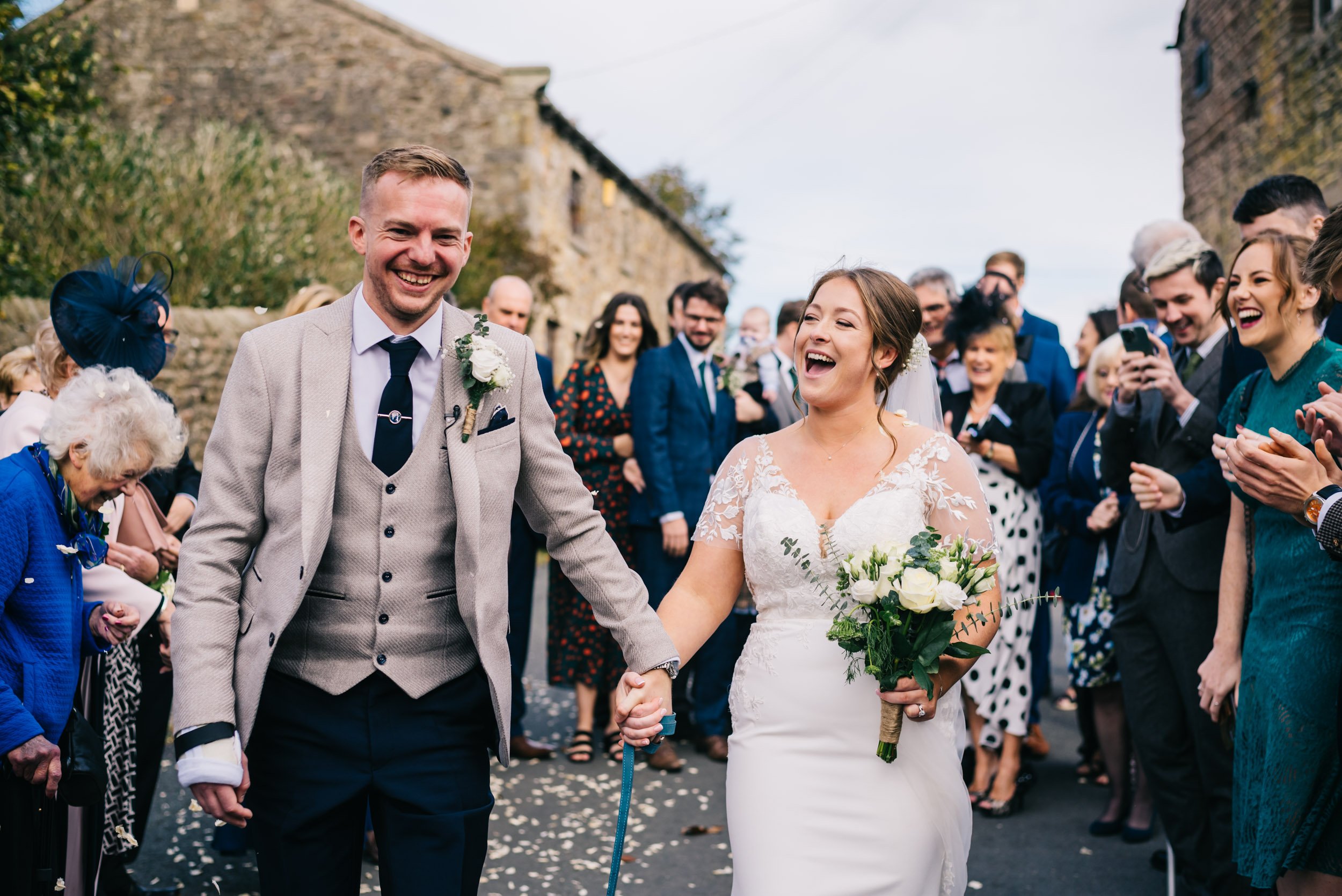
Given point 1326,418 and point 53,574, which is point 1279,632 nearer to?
point 1326,418

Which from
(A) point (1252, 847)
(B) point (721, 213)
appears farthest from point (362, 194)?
(B) point (721, 213)

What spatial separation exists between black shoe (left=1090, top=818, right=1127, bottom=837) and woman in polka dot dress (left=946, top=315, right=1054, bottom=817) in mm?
433

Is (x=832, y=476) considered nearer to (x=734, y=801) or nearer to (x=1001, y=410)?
(x=734, y=801)

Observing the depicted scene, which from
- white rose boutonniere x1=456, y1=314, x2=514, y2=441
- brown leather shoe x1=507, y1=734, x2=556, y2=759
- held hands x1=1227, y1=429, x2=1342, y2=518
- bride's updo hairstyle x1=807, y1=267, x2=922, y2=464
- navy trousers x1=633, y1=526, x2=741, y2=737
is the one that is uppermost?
bride's updo hairstyle x1=807, y1=267, x2=922, y2=464

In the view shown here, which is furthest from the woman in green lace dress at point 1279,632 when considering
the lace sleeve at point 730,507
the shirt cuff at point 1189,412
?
the lace sleeve at point 730,507

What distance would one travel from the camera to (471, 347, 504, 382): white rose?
2.70 m

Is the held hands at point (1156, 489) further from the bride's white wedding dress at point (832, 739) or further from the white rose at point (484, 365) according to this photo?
the white rose at point (484, 365)

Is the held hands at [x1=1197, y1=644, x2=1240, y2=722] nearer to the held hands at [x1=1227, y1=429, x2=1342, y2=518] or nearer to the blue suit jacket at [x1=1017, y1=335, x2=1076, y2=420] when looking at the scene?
the held hands at [x1=1227, y1=429, x2=1342, y2=518]

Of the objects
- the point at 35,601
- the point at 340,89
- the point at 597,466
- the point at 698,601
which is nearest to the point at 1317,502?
the point at 698,601

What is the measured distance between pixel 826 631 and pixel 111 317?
296 centimetres

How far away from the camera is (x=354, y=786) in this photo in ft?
8.50

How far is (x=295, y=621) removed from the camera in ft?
8.61

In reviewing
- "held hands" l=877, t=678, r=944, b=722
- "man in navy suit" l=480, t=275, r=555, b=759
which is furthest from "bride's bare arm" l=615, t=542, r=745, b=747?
"man in navy suit" l=480, t=275, r=555, b=759

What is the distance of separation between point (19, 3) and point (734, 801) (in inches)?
377
